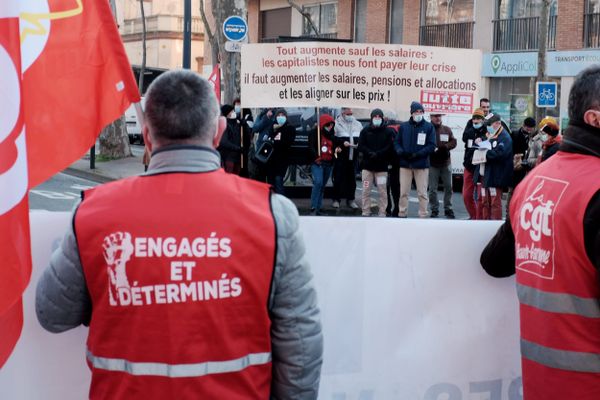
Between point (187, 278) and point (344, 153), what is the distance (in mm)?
14012

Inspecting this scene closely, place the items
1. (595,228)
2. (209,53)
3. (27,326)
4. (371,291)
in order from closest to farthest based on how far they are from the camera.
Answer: (595,228), (27,326), (371,291), (209,53)

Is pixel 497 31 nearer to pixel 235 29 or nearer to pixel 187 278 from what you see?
pixel 235 29

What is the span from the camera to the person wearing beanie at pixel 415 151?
1474cm

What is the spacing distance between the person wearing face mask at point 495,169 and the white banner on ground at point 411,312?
33.2 ft

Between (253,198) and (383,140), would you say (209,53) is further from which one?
(253,198)

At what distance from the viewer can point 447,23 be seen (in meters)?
33.4

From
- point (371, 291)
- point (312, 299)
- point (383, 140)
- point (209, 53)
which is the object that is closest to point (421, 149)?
point (383, 140)

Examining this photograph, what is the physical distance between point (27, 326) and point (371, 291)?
4.05 ft

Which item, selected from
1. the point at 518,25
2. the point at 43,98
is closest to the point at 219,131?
the point at 43,98

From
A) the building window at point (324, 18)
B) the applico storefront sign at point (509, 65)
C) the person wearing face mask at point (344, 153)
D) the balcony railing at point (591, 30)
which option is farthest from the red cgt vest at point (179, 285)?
the building window at point (324, 18)

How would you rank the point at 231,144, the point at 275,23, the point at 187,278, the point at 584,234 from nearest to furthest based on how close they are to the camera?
the point at 187,278 < the point at 584,234 < the point at 231,144 < the point at 275,23

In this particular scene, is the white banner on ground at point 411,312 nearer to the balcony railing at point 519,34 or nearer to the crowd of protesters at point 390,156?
the crowd of protesters at point 390,156

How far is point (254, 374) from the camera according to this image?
2.39 meters

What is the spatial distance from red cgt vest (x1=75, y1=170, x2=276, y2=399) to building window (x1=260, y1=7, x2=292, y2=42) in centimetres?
4023
